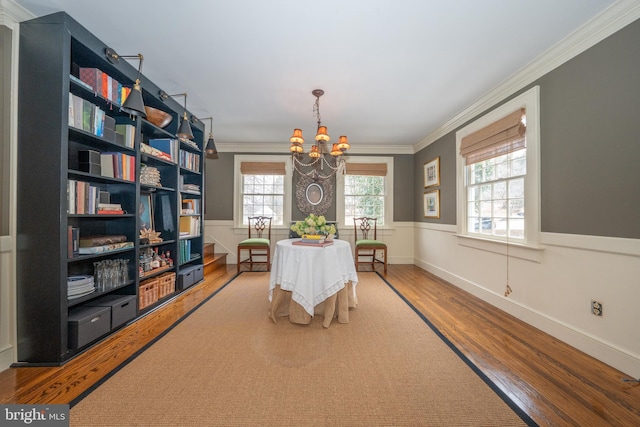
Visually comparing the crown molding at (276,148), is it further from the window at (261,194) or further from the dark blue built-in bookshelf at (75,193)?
the dark blue built-in bookshelf at (75,193)

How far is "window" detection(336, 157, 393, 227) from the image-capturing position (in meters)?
5.73

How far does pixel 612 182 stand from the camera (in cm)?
195

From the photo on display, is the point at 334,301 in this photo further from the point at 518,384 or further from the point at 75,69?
the point at 75,69

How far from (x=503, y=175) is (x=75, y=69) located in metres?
4.28

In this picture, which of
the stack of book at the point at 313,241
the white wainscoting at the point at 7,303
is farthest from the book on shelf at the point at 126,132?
the stack of book at the point at 313,241

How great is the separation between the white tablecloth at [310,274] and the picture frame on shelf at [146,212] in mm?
1713

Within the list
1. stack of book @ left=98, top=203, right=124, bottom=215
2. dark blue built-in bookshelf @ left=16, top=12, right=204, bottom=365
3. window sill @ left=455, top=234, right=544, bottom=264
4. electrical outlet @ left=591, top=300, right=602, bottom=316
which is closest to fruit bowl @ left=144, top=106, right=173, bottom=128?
dark blue built-in bookshelf @ left=16, top=12, right=204, bottom=365

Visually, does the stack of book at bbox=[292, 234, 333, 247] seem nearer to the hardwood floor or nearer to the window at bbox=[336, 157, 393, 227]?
the hardwood floor

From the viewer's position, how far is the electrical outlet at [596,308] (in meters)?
2.04

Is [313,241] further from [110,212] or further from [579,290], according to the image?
[579,290]

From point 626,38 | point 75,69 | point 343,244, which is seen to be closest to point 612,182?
point 626,38

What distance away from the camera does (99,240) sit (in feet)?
7.54

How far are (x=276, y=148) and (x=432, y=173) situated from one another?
3087 millimetres

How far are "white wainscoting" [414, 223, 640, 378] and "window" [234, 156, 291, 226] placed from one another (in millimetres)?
3776
